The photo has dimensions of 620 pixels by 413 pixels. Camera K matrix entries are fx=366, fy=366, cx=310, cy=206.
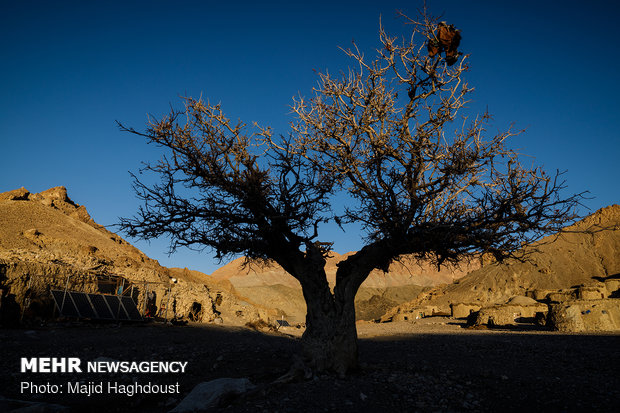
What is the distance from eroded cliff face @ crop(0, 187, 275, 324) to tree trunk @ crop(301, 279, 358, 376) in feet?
52.4

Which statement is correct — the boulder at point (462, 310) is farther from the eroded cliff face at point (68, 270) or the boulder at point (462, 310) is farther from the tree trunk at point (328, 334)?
the tree trunk at point (328, 334)

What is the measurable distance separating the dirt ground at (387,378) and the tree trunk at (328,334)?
341 mm

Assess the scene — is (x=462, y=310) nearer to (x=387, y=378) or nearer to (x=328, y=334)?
(x=387, y=378)

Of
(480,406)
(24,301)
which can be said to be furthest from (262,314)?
(480,406)

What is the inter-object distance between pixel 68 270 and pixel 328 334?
18.3m

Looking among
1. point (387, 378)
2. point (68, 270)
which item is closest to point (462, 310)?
point (387, 378)

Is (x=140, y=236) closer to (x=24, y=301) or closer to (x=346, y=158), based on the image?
(x=346, y=158)

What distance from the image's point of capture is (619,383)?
681 centimetres

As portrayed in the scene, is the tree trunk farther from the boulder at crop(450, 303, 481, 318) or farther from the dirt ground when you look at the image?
the boulder at crop(450, 303, 481, 318)

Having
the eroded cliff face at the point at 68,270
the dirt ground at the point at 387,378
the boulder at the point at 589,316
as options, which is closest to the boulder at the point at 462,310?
the boulder at the point at 589,316

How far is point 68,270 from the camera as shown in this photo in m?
19.8

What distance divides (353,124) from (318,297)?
3673 millimetres

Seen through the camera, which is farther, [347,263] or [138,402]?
[347,263]

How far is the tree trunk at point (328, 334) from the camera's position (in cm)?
719
